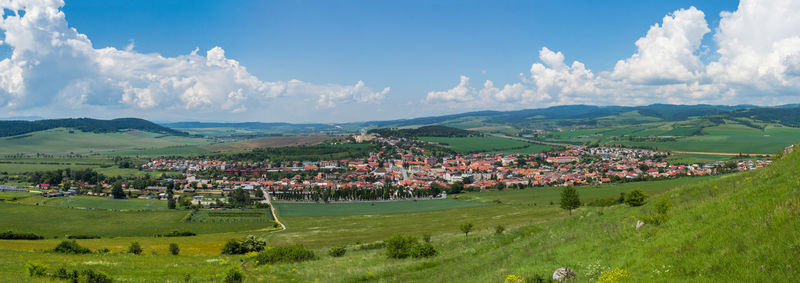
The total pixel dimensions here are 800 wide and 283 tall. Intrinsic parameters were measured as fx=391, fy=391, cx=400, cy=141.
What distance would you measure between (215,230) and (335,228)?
2102cm

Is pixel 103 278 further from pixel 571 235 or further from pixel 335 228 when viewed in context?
pixel 335 228

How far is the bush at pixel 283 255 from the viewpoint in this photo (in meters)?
32.3

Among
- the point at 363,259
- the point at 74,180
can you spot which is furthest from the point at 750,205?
the point at 74,180

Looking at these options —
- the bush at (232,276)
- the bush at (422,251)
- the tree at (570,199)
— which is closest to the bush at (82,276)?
the bush at (232,276)

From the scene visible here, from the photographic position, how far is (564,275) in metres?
13.5

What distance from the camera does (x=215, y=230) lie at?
67750mm

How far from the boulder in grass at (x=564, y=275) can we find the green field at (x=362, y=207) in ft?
241

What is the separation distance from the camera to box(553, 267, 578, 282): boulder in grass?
1335 centimetres

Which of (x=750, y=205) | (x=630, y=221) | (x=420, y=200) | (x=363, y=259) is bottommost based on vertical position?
(x=420, y=200)

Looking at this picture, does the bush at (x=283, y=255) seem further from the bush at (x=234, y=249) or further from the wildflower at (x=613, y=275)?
the wildflower at (x=613, y=275)

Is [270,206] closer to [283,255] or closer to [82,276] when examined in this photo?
[283,255]

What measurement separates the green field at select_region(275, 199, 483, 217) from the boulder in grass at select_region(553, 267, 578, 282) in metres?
73.4

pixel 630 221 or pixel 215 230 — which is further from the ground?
pixel 630 221

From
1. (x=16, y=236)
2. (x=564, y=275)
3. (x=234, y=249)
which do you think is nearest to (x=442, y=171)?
(x=234, y=249)
